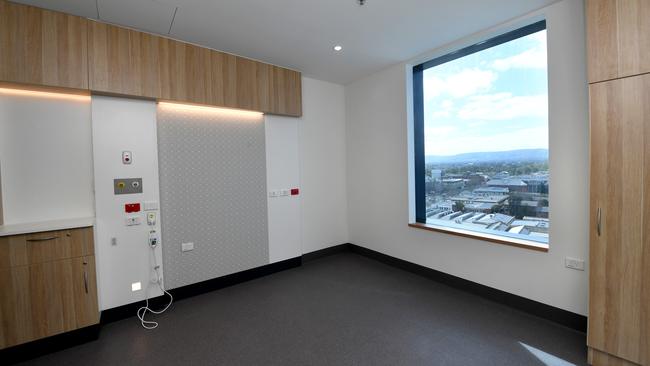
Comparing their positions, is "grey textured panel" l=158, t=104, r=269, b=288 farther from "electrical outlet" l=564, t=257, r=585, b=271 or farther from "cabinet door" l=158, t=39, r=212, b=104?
"electrical outlet" l=564, t=257, r=585, b=271

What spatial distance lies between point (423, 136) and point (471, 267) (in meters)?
1.80

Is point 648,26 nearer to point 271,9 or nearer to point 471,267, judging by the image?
point 471,267

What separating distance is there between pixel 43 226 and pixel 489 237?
4292 millimetres

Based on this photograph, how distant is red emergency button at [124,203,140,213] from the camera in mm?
2744

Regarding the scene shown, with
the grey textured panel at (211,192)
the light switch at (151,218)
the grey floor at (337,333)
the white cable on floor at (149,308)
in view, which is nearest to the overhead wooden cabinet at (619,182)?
the grey floor at (337,333)

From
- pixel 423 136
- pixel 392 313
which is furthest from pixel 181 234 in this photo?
pixel 423 136

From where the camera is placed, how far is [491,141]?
3.00 metres

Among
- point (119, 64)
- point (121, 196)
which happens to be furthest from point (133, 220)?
point (119, 64)

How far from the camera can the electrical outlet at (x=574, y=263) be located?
Answer: 7.47ft

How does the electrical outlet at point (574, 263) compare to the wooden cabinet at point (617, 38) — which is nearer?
the wooden cabinet at point (617, 38)

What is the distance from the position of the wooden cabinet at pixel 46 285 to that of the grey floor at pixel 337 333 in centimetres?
27

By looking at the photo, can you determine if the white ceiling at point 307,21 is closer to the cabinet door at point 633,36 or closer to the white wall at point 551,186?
the white wall at point 551,186

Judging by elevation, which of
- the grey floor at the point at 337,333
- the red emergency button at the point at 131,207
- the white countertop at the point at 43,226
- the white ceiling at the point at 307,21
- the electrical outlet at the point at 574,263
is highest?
the white ceiling at the point at 307,21

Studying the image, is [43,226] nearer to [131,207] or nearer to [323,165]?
[131,207]
